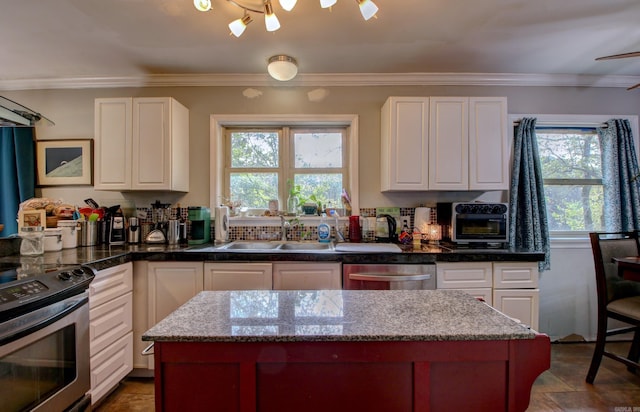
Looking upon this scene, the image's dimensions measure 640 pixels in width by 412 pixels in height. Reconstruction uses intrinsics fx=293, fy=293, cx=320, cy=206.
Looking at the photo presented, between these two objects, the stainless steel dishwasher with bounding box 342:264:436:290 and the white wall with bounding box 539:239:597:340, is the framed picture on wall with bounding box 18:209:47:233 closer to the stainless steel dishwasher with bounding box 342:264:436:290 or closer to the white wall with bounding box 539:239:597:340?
the stainless steel dishwasher with bounding box 342:264:436:290

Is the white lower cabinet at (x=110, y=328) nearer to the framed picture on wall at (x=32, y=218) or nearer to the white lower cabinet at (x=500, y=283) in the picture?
the framed picture on wall at (x=32, y=218)

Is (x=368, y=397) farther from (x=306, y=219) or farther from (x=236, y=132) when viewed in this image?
(x=236, y=132)

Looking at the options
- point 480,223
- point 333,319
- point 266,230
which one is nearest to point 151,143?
point 266,230

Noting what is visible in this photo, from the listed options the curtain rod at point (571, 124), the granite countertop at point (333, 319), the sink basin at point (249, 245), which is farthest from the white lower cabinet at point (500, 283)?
the curtain rod at point (571, 124)

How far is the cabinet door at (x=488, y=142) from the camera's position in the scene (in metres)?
2.44

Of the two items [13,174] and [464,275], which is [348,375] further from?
[13,174]

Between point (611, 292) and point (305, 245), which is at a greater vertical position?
point (305, 245)

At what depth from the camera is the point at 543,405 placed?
1.87 meters

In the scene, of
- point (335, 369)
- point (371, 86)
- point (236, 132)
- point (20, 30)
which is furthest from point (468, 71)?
point (20, 30)

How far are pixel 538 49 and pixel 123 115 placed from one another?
11.0 ft

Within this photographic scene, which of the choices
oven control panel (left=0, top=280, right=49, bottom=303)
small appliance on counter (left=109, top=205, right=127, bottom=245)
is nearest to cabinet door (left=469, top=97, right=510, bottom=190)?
oven control panel (left=0, top=280, right=49, bottom=303)

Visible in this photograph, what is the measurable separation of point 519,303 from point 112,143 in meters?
3.39

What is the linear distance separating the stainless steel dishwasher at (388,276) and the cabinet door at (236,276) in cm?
57

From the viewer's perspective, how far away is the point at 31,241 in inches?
76.4
